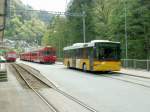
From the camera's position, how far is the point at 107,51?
97.2 feet

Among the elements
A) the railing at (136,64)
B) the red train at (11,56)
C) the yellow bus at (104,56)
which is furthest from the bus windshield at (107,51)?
the red train at (11,56)

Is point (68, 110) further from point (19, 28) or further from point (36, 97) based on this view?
point (19, 28)

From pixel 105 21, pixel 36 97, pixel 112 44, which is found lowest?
pixel 36 97

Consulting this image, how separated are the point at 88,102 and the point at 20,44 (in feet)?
478

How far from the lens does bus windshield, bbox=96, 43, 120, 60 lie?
29.4 meters

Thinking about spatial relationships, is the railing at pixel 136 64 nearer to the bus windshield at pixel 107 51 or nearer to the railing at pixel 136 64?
the railing at pixel 136 64

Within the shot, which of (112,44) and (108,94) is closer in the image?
(108,94)

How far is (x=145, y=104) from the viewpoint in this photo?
486 inches

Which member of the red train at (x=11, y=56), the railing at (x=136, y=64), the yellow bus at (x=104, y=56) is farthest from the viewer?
the red train at (x=11, y=56)

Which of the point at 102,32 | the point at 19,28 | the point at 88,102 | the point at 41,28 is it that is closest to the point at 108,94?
the point at 88,102

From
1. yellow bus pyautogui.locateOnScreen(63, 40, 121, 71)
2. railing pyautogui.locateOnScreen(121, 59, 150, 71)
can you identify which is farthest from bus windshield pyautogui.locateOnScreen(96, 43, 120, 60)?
railing pyautogui.locateOnScreen(121, 59, 150, 71)

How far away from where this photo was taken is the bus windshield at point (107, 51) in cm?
2944

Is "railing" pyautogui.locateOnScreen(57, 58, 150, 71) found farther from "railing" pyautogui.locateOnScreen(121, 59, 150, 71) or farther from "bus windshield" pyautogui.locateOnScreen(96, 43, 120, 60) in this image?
"bus windshield" pyautogui.locateOnScreen(96, 43, 120, 60)

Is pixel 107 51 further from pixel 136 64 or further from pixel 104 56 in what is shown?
pixel 136 64
